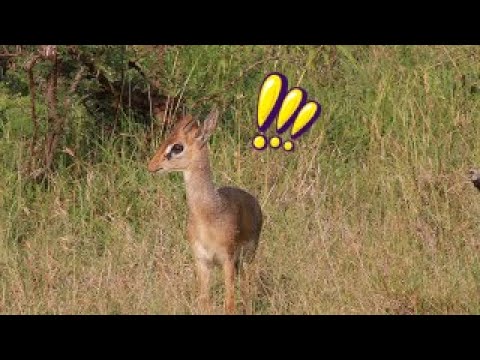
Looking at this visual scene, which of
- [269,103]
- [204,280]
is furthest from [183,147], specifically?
[269,103]

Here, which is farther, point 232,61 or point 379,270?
point 232,61

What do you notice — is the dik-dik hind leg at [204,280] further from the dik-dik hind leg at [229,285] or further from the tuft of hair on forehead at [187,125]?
the tuft of hair on forehead at [187,125]

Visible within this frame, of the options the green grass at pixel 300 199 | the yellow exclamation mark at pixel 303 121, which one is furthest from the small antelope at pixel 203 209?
the yellow exclamation mark at pixel 303 121

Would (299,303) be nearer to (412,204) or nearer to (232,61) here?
(412,204)

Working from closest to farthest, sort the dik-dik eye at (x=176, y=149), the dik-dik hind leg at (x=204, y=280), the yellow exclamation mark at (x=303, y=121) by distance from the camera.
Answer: the dik-dik hind leg at (x=204, y=280) < the dik-dik eye at (x=176, y=149) < the yellow exclamation mark at (x=303, y=121)

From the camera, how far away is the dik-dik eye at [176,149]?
24.5 feet

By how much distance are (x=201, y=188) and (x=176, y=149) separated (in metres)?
0.25

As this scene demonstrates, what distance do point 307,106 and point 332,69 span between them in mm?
999

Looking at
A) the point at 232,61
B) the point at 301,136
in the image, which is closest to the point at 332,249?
the point at 301,136

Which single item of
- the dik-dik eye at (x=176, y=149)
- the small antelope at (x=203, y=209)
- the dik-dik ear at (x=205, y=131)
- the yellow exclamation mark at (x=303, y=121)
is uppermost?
the yellow exclamation mark at (x=303, y=121)

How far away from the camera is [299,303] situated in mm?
7270

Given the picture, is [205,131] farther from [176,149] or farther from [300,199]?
[300,199]

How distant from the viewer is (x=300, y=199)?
8648 mm

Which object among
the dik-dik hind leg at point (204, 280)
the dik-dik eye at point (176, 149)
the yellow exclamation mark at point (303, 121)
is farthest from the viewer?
the yellow exclamation mark at point (303, 121)
